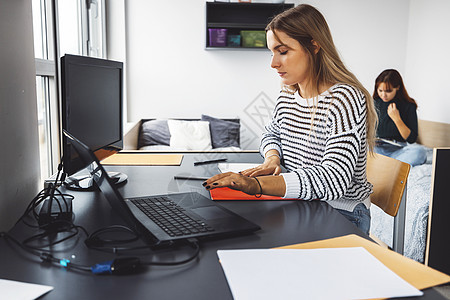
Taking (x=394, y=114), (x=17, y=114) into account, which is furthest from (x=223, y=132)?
(x=17, y=114)

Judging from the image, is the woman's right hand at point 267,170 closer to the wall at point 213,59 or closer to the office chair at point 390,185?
the office chair at point 390,185

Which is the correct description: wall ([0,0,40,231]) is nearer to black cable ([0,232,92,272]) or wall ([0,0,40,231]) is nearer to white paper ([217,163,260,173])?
black cable ([0,232,92,272])

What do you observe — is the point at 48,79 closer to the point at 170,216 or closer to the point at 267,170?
the point at 267,170

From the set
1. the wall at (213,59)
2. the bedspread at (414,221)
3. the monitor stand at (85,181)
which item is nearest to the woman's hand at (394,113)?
the wall at (213,59)

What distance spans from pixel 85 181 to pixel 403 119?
317cm

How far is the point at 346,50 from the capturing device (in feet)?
14.4

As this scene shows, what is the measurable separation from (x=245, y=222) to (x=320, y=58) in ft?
2.28

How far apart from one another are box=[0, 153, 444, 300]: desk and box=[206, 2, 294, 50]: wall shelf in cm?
291

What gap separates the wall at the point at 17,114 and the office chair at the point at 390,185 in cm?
121

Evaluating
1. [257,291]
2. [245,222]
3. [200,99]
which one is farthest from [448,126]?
[257,291]

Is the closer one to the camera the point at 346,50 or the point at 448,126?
the point at 448,126

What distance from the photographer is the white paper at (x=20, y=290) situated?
0.63 metres

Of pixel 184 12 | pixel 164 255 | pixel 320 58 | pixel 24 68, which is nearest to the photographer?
pixel 164 255

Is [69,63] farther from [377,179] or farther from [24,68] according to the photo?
[377,179]
